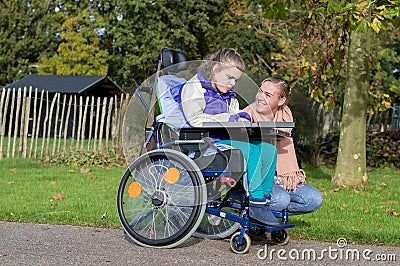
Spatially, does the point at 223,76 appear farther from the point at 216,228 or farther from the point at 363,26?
the point at 363,26

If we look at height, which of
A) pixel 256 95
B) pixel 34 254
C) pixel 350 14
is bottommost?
pixel 34 254

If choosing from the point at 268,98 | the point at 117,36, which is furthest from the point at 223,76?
the point at 117,36

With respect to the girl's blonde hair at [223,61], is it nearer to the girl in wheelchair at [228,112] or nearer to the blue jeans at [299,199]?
the girl in wheelchair at [228,112]

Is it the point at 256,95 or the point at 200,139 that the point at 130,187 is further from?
the point at 256,95

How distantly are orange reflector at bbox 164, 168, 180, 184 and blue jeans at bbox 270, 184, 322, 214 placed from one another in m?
0.80

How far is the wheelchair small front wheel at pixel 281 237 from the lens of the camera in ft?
17.4

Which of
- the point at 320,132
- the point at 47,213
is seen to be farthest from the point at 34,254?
the point at 320,132

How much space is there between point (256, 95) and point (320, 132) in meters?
11.9

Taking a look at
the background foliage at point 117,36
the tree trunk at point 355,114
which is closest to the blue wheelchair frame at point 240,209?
the tree trunk at point 355,114

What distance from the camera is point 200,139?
5.11 meters

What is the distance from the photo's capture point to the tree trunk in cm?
1002

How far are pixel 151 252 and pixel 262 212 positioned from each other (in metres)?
0.91

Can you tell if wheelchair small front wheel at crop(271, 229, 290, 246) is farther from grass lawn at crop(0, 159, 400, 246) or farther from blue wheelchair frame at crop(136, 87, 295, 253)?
grass lawn at crop(0, 159, 400, 246)

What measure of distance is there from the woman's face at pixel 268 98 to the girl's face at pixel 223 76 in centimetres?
29
